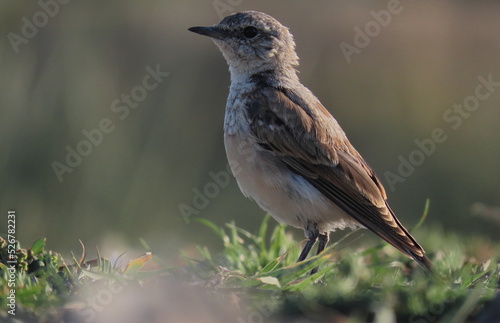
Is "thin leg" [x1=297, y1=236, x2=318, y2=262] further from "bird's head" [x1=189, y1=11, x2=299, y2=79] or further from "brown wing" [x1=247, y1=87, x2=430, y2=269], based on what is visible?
"bird's head" [x1=189, y1=11, x2=299, y2=79]

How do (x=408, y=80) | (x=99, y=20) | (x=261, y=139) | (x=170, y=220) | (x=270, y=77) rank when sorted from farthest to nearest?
1. (x=408, y=80)
2. (x=99, y=20)
3. (x=170, y=220)
4. (x=270, y=77)
5. (x=261, y=139)

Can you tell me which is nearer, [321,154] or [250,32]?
[321,154]

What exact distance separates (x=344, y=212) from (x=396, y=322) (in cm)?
176

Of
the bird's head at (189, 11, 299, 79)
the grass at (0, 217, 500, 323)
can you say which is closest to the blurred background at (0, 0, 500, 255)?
the grass at (0, 217, 500, 323)

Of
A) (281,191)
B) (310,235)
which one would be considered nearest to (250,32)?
(281,191)

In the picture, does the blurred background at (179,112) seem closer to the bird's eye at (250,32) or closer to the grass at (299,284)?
the grass at (299,284)

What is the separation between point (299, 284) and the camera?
4004mm

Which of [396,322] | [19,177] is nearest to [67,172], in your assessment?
[19,177]

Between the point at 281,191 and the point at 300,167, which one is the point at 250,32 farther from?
the point at 281,191

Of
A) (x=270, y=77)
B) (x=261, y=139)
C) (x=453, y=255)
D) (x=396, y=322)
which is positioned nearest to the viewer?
(x=396, y=322)

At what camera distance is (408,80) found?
37.0 ft

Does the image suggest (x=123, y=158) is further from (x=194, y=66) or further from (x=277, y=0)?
(x=277, y=0)

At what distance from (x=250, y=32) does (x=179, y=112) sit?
3.16 m

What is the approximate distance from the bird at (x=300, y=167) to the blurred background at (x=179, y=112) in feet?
2.47
